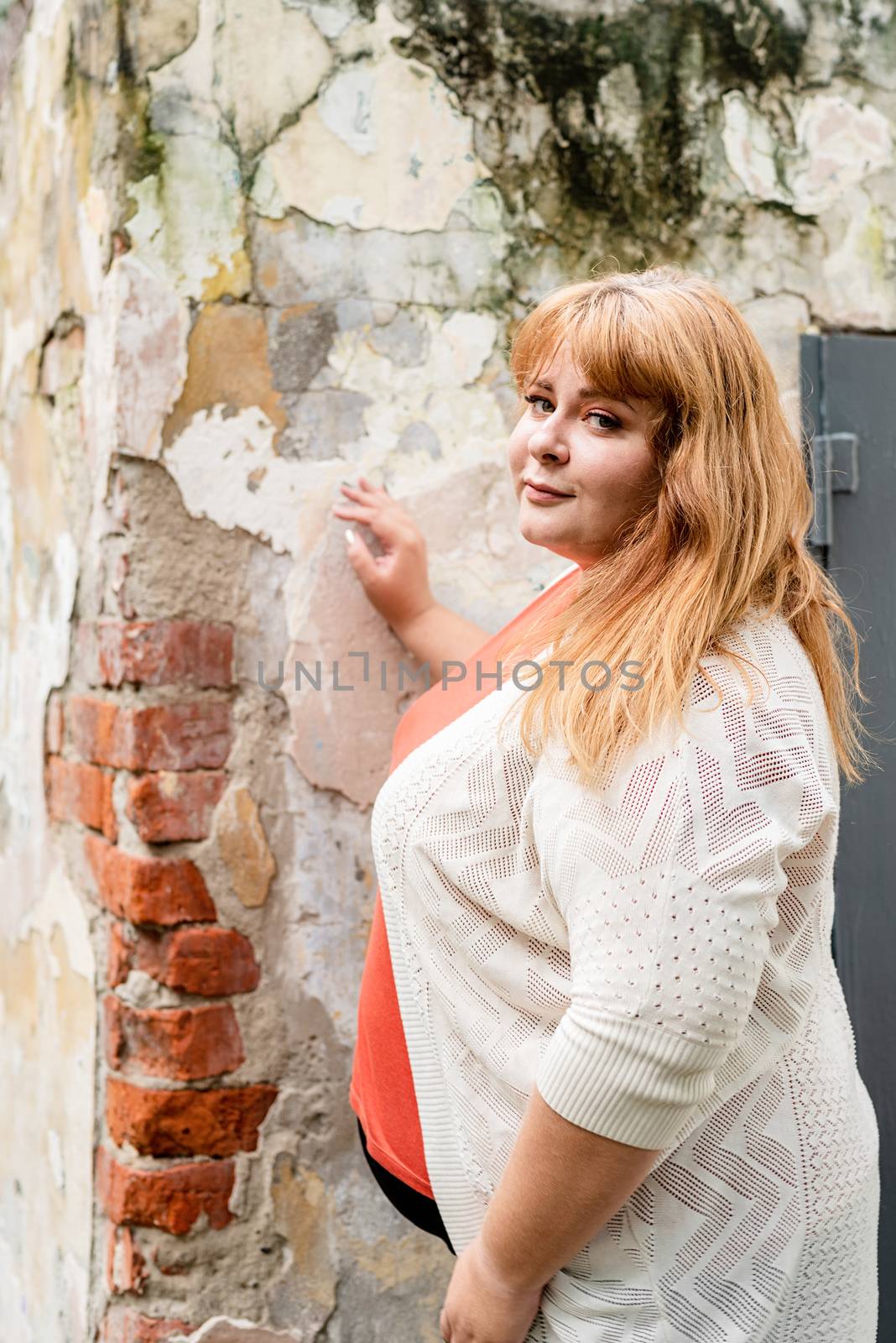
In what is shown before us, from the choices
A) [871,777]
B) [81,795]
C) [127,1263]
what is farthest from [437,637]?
[127,1263]

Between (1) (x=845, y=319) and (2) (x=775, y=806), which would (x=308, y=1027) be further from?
(1) (x=845, y=319)

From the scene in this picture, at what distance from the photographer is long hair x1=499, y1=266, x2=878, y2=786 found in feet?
4.05

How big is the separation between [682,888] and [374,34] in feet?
4.99

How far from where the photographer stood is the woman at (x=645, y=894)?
3.75ft

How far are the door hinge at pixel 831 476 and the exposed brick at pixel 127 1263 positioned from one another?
1586 mm

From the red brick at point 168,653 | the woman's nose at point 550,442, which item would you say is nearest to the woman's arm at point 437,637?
the red brick at point 168,653

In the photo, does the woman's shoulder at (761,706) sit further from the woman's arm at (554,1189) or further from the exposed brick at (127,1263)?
the exposed brick at (127,1263)

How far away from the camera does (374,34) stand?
1963 mm

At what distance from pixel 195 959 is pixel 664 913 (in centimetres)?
99

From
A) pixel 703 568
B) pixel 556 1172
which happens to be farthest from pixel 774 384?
pixel 556 1172

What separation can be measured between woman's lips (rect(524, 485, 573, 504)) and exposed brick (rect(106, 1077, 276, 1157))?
1.07 metres

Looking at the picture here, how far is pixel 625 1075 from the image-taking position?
1129 mm

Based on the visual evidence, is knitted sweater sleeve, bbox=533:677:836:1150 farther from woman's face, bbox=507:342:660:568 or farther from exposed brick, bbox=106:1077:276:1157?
exposed brick, bbox=106:1077:276:1157

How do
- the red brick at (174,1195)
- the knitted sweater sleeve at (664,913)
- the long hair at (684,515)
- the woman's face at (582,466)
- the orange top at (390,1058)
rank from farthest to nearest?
the red brick at (174,1195), the orange top at (390,1058), the woman's face at (582,466), the long hair at (684,515), the knitted sweater sleeve at (664,913)
